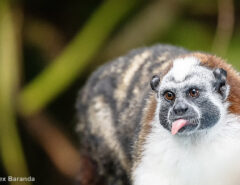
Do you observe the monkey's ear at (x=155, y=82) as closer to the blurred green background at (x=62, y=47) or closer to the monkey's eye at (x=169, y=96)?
the monkey's eye at (x=169, y=96)

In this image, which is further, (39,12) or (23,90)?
(39,12)

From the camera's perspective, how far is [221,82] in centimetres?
688

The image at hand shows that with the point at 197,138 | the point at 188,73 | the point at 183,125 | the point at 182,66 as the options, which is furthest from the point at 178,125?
the point at 182,66

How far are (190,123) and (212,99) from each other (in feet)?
1.21

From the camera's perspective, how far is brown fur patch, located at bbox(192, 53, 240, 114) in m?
6.91

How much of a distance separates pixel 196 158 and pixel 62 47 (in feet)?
23.0

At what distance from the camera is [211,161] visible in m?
6.66

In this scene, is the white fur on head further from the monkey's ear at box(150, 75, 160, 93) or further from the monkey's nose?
the monkey's nose

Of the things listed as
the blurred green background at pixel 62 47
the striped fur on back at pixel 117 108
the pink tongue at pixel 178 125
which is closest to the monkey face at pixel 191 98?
the pink tongue at pixel 178 125

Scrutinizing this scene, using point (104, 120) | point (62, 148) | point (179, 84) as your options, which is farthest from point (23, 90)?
point (179, 84)

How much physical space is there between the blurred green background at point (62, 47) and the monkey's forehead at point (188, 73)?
371 cm

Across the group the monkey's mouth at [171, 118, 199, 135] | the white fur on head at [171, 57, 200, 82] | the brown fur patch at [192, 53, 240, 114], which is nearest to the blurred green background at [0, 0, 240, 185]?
the brown fur patch at [192, 53, 240, 114]

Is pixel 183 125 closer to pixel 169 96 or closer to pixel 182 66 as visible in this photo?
pixel 169 96

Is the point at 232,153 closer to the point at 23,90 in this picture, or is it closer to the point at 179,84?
the point at 179,84
